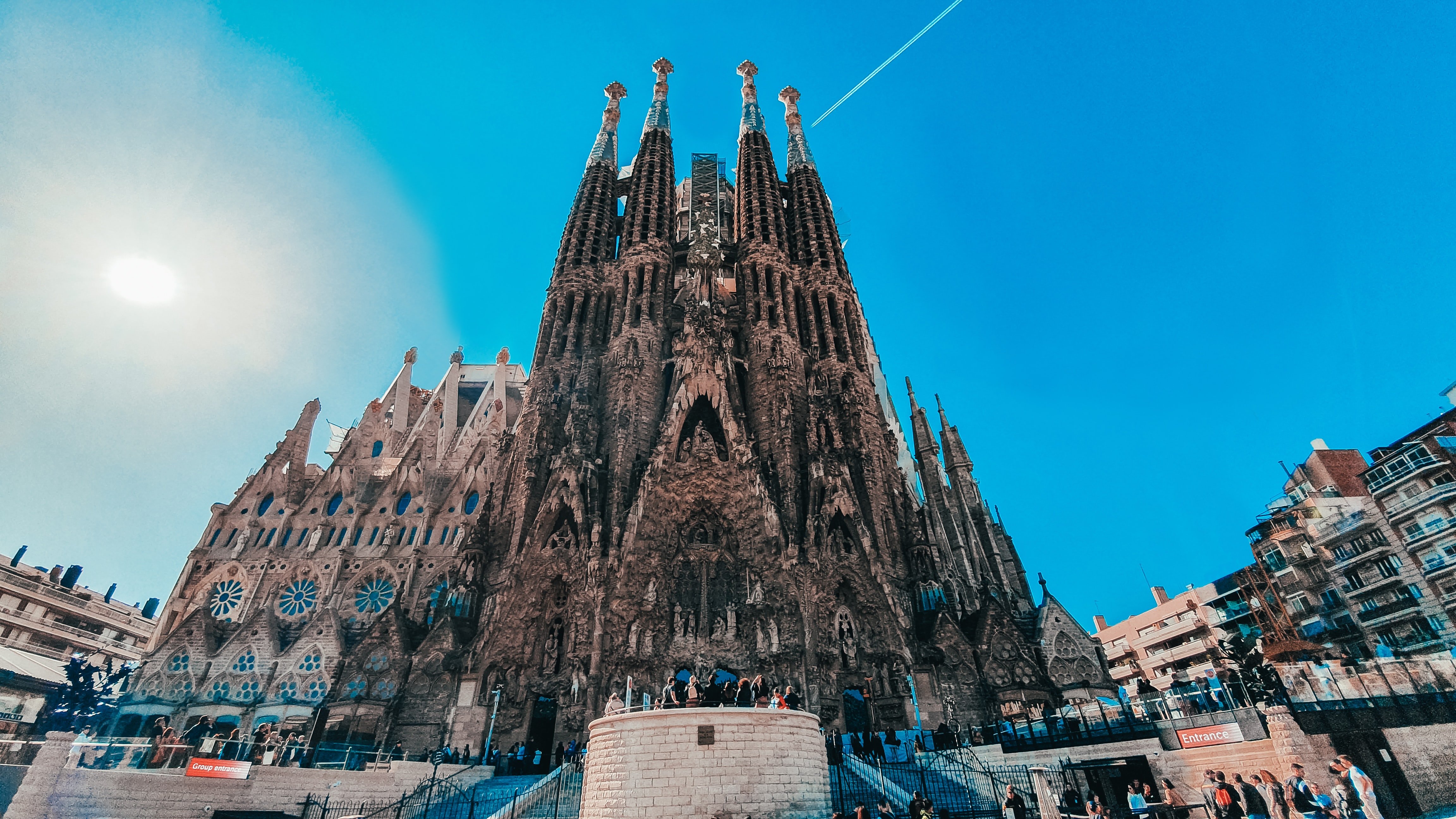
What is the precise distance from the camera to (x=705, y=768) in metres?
11.9

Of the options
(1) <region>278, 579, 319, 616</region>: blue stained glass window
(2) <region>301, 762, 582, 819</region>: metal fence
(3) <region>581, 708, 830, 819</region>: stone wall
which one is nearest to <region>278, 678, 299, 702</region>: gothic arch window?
(1) <region>278, 579, 319, 616</region>: blue stained glass window

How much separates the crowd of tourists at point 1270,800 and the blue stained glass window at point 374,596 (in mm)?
26393

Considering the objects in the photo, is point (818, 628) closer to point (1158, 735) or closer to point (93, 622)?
point (1158, 735)

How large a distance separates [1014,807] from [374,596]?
88.1 feet

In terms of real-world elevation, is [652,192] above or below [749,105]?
below

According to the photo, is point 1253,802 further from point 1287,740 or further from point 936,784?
point 936,784

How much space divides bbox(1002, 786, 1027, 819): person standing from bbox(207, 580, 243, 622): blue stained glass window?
30379 millimetres

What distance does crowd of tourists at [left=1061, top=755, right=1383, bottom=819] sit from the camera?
8.38 m

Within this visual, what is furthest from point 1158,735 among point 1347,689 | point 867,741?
point 867,741

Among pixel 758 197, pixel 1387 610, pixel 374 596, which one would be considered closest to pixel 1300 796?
pixel 374 596

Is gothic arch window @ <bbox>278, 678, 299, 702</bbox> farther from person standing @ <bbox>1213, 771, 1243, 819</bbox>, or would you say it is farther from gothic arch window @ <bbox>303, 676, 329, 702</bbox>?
person standing @ <bbox>1213, 771, 1243, 819</bbox>

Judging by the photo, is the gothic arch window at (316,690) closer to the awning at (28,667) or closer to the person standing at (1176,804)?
the awning at (28,667)

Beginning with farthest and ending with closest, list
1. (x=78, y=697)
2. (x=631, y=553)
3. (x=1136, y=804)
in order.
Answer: (x=631, y=553) < (x=78, y=697) < (x=1136, y=804)

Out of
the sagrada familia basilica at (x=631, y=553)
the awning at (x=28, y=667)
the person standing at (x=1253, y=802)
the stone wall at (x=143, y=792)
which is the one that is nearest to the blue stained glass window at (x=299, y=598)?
the sagrada familia basilica at (x=631, y=553)
